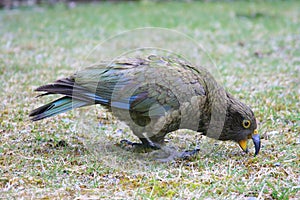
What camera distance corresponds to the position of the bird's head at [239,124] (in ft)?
12.6

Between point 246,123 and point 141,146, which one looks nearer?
point 246,123

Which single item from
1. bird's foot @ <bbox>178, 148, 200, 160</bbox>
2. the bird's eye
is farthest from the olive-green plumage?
bird's foot @ <bbox>178, 148, 200, 160</bbox>

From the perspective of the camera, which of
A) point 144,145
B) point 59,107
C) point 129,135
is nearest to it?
point 59,107

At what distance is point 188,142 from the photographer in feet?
14.0

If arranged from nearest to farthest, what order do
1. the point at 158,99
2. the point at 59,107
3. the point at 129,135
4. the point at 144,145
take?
the point at 158,99
the point at 59,107
the point at 144,145
the point at 129,135

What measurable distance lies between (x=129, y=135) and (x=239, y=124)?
1.09m

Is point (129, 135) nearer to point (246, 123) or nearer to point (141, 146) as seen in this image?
point (141, 146)

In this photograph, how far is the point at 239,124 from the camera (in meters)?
3.88

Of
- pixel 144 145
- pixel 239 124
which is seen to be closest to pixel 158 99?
pixel 144 145

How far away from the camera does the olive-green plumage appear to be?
12.1 ft

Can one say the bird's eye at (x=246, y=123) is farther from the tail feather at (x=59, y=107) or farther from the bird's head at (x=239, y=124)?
the tail feather at (x=59, y=107)

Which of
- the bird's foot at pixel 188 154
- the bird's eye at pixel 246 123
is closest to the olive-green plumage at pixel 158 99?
the bird's eye at pixel 246 123

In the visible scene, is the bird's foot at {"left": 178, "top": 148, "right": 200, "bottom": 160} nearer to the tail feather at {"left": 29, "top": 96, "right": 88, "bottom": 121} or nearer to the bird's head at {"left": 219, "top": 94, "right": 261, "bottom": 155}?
the bird's head at {"left": 219, "top": 94, "right": 261, "bottom": 155}

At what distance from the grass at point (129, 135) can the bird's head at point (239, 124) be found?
0.56ft
